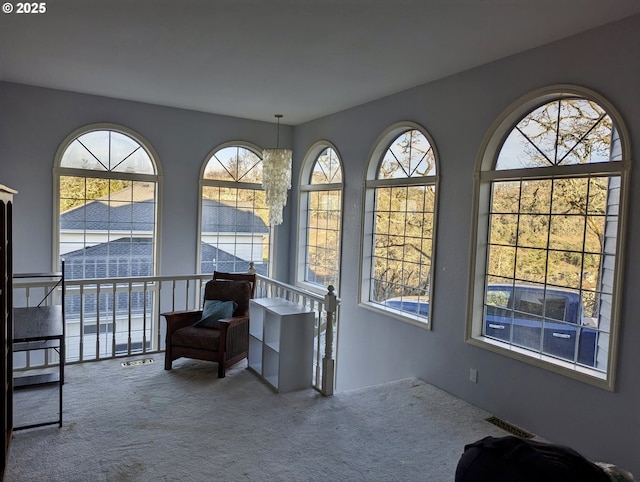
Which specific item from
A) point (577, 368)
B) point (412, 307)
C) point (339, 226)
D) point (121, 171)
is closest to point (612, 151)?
point (577, 368)

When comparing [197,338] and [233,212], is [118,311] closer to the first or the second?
[233,212]

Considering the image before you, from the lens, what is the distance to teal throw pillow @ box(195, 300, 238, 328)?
15.0 feet

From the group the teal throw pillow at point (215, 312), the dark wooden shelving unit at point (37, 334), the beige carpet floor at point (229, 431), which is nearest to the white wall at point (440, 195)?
the beige carpet floor at point (229, 431)

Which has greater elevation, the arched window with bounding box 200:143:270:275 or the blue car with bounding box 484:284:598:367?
the arched window with bounding box 200:143:270:275

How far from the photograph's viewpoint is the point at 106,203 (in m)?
5.86

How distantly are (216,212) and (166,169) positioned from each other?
0.96 meters

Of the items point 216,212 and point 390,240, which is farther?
point 216,212

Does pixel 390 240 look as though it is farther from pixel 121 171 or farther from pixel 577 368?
pixel 121 171

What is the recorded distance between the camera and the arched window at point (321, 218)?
620cm

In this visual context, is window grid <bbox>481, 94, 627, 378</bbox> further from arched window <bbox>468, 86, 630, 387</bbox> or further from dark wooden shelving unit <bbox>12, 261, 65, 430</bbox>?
dark wooden shelving unit <bbox>12, 261, 65, 430</bbox>

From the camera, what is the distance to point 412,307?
495cm

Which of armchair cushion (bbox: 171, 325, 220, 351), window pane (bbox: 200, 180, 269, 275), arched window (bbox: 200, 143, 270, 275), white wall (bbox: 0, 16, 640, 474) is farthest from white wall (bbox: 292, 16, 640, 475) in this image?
armchair cushion (bbox: 171, 325, 220, 351)

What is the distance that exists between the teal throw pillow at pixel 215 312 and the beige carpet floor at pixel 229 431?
1.57ft

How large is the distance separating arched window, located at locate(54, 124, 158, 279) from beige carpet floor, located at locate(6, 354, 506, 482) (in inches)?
71.7
